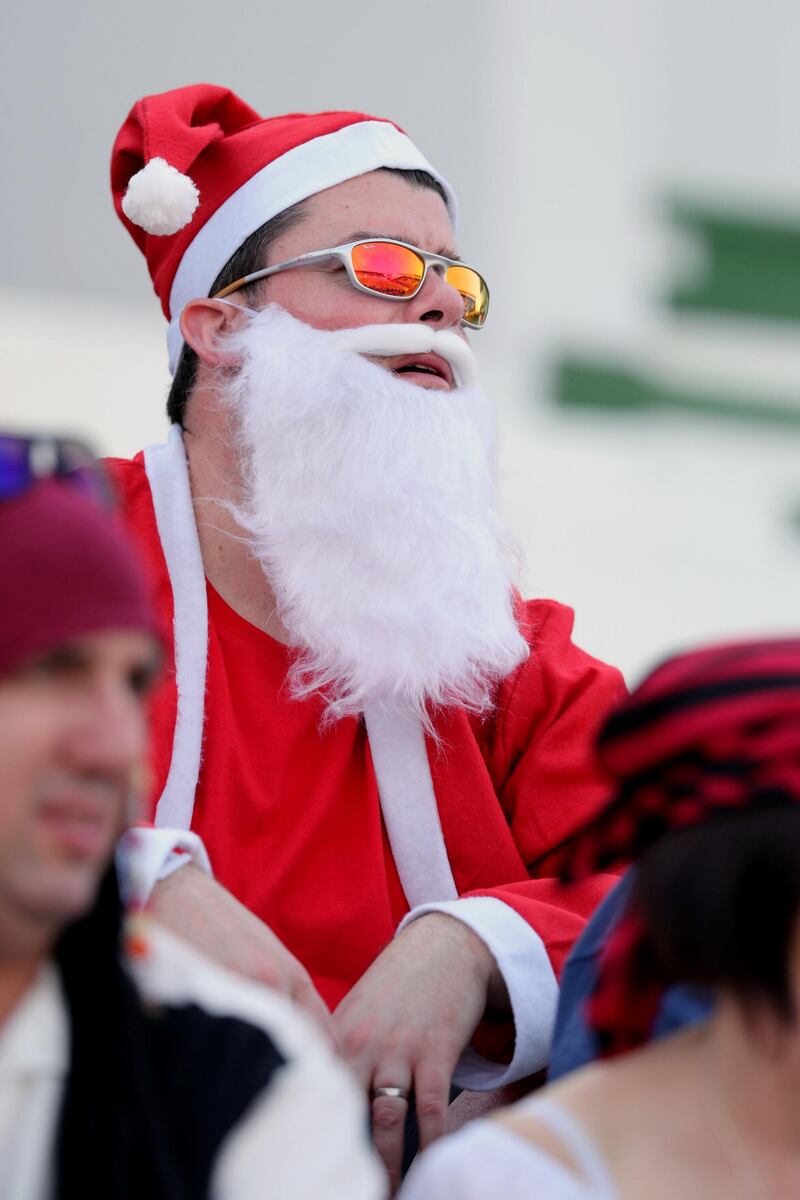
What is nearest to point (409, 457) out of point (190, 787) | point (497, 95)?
point (190, 787)

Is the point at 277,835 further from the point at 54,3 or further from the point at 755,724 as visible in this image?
the point at 54,3

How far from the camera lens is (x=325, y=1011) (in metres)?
2.24

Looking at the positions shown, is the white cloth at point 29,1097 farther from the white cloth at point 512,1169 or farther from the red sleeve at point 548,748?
the red sleeve at point 548,748

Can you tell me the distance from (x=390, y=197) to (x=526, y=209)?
5.91 m

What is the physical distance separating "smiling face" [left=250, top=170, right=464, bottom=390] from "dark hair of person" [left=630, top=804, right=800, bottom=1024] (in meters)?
1.70

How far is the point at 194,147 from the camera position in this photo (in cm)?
333

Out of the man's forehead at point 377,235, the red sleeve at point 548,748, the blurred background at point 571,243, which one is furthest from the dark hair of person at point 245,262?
the blurred background at point 571,243

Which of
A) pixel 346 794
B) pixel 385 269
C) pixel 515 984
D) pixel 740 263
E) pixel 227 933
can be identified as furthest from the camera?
pixel 740 263

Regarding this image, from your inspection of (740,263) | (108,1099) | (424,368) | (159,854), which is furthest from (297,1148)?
(740,263)

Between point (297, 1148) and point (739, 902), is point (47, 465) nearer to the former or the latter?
point (297, 1148)

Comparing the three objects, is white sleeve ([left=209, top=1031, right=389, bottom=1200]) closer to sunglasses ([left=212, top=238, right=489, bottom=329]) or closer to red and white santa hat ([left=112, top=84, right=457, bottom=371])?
sunglasses ([left=212, top=238, right=489, bottom=329])

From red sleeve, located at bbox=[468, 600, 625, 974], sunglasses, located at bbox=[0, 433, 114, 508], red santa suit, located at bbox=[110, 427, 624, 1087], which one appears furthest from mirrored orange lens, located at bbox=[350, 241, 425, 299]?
sunglasses, located at bbox=[0, 433, 114, 508]

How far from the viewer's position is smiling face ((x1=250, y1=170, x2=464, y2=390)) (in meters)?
3.13

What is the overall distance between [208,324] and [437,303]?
48 cm
